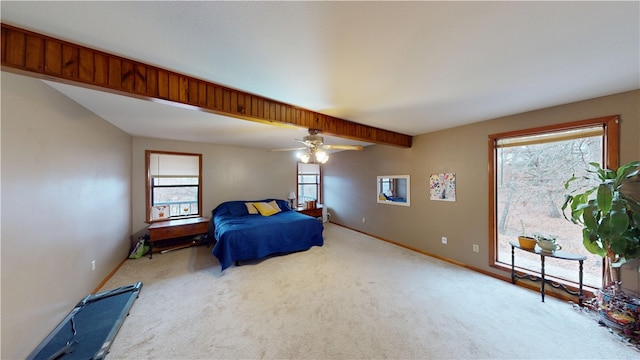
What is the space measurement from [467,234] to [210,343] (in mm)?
3832

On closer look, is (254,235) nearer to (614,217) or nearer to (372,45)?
(372,45)

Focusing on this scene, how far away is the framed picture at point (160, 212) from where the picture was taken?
4305 millimetres

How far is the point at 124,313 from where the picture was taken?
2.16m

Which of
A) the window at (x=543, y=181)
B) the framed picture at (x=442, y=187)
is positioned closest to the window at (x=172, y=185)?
the framed picture at (x=442, y=187)

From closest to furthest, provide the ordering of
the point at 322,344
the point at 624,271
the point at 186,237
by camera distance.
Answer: the point at 322,344 → the point at 624,271 → the point at 186,237

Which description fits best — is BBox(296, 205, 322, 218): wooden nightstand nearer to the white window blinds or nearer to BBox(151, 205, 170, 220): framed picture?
the white window blinds

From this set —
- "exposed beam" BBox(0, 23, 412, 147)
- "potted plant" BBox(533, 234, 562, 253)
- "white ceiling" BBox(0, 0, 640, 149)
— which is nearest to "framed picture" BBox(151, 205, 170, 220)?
"white ceiling" BBox(0, 0, 640, 149)

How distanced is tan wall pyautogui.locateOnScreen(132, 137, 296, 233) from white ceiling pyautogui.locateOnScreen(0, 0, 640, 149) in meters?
2.34

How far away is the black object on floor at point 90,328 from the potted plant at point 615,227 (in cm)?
Result: 466

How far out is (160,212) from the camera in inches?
173

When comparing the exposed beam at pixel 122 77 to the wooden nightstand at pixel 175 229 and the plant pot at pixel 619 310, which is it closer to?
the wooden nightstand at pixel 175 229

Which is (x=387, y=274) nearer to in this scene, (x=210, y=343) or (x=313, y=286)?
(x=313, y=286)

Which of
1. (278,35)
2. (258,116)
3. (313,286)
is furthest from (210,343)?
(278,35)

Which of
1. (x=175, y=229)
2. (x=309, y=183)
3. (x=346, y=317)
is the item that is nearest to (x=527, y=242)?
(x=346, y=317)
